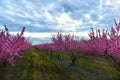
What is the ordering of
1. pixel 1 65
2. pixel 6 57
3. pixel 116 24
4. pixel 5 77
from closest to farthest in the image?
pixel 116 24, pixel 6 57, pixel 5 77, pixel 1 65

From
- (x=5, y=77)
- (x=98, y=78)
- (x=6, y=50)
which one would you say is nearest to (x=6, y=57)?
(x=6, y=50)

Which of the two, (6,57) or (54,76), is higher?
(6,57)

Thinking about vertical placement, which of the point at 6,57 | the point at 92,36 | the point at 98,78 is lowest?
the point at 98,78

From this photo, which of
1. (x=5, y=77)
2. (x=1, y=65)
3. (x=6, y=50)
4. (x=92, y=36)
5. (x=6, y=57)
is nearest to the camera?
(x=6, y=50)

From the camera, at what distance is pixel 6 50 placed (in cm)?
1980

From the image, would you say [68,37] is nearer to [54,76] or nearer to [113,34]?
[54,76]

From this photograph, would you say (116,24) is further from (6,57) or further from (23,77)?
(23,77)

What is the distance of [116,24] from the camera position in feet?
58.9

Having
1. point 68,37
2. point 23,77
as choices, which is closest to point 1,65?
point 23,77

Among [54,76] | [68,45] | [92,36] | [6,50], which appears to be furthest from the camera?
[68,45]

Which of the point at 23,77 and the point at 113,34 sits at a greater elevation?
the point at 113,34

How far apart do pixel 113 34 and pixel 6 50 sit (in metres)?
7.36

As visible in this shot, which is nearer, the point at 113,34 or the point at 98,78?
the point at 113,34

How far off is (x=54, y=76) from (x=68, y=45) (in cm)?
1947
